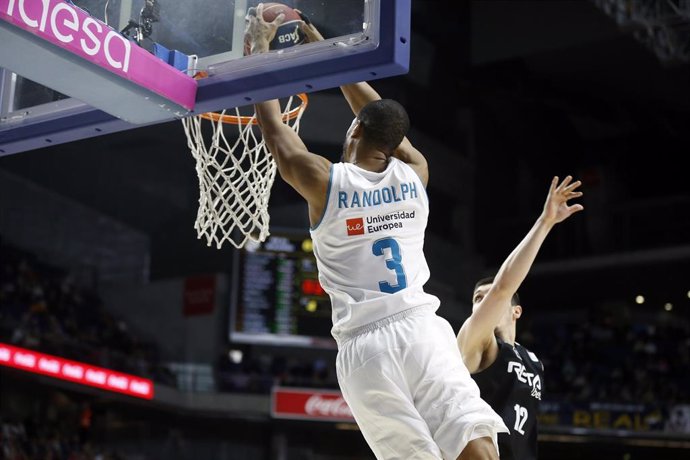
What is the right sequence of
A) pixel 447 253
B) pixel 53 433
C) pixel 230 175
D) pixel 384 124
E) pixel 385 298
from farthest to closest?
1. pixel 447 253
2. pixel 53 433
3. pixel 230 175
4. pixel 384 124
5. pixel 385 298

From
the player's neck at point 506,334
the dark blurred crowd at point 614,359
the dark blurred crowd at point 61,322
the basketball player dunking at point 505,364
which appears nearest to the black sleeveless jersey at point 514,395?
the basketball player dunking at point 505,364

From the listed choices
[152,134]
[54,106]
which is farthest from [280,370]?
[54,106]

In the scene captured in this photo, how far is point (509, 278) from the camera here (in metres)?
4.07

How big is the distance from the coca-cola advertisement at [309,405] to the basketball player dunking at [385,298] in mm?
13567

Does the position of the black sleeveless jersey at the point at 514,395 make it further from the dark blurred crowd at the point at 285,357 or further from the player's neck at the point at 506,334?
the dark blurred crowd at the point at 285,357

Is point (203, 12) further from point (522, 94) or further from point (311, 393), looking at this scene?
point (522, 94)

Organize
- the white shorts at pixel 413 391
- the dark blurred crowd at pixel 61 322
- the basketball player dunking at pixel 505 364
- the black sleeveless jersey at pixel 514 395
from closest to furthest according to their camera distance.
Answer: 1. the white shorts at pixel 413 391
2. the basketball player dunking at pixel 505 364
3. the black sleeveless jersey at pixel 514 395
4. the dark blurred crowd at pixel 61 322

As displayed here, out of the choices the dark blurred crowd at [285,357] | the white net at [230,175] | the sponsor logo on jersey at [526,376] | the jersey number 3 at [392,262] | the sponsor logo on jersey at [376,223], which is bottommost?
the sponsor logo on jersey at [526,376]

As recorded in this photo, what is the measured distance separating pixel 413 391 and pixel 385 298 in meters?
0.32

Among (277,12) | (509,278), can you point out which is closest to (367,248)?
(509,278)

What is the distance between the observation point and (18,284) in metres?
16.7

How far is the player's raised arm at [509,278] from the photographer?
13.0ft

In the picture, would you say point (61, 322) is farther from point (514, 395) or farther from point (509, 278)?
point (509, 278)

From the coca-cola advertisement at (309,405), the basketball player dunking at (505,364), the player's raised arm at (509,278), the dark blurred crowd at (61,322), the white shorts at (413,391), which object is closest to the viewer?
the white shorts at (413,391)
